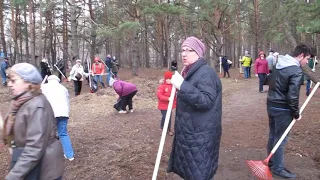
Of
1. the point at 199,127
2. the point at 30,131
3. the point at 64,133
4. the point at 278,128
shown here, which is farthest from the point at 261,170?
the point at 64,133

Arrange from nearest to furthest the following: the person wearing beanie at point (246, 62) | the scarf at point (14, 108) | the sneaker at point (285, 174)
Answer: the scarf at point (14, 108)
the sneaker at point (285, 174)
the person wearing beanie at point (246, 62)

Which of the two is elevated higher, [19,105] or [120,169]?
[19,105]

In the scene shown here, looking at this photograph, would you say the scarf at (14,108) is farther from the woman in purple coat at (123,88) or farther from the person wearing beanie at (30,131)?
the woman in purple coat at (123,88)

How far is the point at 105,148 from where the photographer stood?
6148mm

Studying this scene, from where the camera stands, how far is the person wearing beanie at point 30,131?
2357mm

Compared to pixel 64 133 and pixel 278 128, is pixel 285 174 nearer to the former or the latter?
pixel 278 128

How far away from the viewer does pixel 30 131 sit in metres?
2.37

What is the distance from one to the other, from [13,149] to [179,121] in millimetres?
1501

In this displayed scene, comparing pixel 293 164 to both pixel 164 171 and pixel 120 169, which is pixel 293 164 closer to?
pixel 164 171

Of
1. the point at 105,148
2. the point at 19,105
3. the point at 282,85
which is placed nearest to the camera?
the point at 19,105

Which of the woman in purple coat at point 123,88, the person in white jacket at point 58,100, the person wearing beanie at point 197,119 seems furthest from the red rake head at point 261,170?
the woman in purple coat at point 123,88

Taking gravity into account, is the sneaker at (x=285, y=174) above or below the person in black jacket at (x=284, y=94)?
below

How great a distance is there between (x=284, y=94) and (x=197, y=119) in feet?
6.42

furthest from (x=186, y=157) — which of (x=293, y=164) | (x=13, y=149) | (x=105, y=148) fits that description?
(x=105, y=148)
